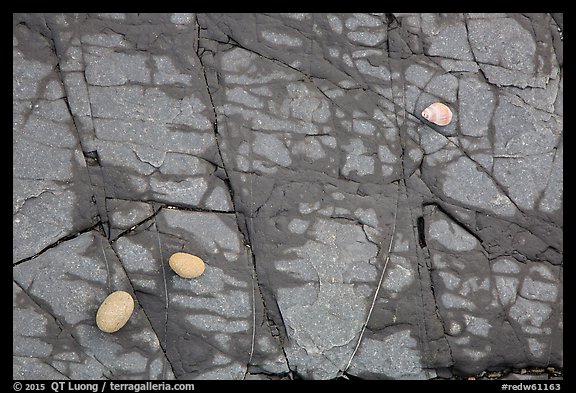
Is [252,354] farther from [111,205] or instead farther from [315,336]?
[111,205]

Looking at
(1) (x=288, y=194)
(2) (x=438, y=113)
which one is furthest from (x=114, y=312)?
(2) (x=438, y=113)

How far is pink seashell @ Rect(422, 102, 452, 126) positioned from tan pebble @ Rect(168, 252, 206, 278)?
160 cm

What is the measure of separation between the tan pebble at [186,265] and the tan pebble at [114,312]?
0.32 meters

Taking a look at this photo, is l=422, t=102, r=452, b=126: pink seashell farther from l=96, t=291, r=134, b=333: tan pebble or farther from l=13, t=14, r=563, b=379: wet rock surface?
l=96, t=291, r=134, b=333: tan pebble

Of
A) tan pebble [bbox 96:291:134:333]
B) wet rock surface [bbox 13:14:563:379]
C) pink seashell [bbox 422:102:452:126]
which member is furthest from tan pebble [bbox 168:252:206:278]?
pink seashell [bbox 422:102:452:126]

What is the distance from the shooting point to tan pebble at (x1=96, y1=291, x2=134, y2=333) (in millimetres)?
3205

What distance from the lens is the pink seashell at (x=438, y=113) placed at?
11.3ft

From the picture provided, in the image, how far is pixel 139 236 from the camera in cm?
337

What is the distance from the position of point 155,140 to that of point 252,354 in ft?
4.55

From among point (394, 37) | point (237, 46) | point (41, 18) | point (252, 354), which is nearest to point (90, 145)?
point (41, 18)

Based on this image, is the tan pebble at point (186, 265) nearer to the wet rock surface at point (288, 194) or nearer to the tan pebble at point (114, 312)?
the wet rock surface at point (288, 194)

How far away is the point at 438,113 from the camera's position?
345 centimetres

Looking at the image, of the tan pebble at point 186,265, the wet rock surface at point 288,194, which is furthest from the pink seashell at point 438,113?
the tan pebble at point 186,265

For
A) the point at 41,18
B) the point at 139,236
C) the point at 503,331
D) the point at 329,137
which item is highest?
the point at 41,18
